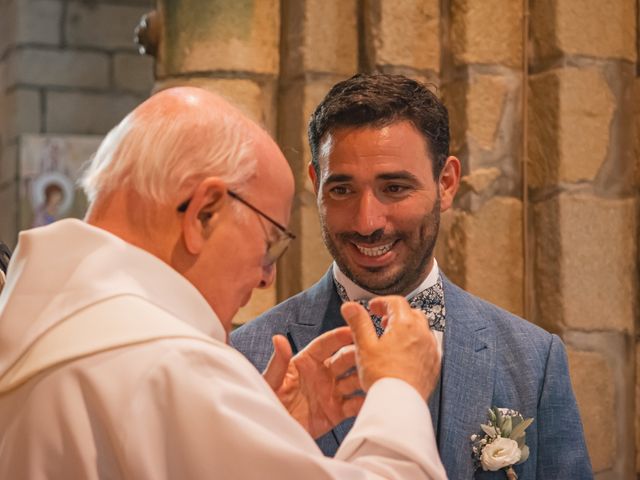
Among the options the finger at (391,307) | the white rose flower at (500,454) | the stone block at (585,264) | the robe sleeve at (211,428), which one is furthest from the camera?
the stone block at (585,264)

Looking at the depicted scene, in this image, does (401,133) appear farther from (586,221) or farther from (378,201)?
(586,221)

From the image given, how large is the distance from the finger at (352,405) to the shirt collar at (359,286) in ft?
1.90

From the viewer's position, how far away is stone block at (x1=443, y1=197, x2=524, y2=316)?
137 inches

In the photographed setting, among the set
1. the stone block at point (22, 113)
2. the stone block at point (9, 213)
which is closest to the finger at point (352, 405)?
the stone block at point (9, 213)

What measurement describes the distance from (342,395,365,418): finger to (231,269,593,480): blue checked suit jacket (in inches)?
16.6

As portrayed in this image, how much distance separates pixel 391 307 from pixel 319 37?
177 cm

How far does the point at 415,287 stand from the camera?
2730mm

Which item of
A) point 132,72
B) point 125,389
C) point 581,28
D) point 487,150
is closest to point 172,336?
point 125,389

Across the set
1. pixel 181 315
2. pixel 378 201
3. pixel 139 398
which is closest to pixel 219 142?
pixel 181 315

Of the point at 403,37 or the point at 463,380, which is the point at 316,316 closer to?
the point at 463,380

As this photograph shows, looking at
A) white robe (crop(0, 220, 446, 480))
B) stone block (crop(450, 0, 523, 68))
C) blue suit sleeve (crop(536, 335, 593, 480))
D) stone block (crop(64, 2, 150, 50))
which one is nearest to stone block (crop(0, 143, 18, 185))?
stone block (crop(64, 2, 150, 50))

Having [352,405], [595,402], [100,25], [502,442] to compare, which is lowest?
[595,402]

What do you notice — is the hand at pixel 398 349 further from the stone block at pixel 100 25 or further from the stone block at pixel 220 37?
the stone block at pixel 100 25

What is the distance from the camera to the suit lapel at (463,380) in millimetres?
2490
